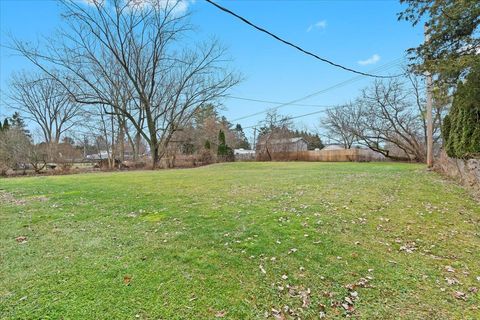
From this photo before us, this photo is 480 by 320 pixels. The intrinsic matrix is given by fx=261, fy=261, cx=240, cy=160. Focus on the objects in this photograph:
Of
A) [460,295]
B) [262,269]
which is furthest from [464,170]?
[262,269]

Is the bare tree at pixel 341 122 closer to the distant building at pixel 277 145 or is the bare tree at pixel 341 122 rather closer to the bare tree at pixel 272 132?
the bare tree at pixel 272 132

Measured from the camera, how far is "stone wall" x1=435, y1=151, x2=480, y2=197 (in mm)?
6387

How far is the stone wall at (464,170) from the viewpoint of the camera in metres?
6.39

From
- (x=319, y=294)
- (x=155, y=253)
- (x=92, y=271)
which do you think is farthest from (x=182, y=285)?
(x=319, y=294)

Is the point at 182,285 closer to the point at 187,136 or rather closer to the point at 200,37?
the point at 200,37

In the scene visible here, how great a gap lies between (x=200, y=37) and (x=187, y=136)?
9.70 metres

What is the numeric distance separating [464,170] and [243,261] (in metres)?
7.81

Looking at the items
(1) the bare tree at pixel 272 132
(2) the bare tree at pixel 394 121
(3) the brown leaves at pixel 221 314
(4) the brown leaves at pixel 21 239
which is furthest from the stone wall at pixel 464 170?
(1) the bare tree at pixel 272 132

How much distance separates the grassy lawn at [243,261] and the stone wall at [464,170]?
174 cm

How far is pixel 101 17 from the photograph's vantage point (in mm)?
16938

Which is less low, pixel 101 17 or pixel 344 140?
pixel 101 17

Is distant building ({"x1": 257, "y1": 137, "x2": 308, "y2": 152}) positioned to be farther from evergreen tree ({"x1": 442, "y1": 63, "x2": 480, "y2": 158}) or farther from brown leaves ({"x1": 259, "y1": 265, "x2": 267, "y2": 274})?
brown leaves ({"x1": 259, "y1": 265, "x2": 267, "y2": 274})

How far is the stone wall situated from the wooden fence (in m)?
16.1

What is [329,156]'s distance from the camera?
2717cm
